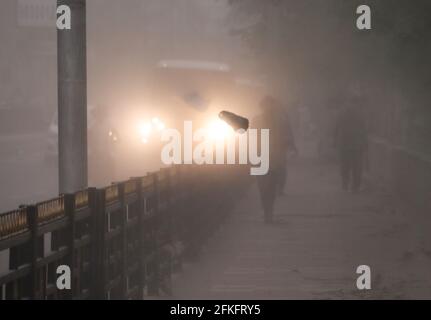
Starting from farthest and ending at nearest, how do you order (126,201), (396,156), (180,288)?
(396,156) → (180,288) → (126,201)

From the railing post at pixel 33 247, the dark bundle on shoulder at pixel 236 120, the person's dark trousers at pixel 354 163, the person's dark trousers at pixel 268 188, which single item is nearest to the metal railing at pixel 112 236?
the railing post at pixel 33 247

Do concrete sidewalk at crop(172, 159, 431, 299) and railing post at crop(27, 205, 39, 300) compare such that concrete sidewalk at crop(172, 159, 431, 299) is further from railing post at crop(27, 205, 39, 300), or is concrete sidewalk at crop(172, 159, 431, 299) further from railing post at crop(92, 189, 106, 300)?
railing post at crop(27, 205, 39, 300)

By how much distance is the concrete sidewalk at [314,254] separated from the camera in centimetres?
1340

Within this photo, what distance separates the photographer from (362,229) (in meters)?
20.4

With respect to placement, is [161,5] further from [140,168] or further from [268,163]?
[268,163]

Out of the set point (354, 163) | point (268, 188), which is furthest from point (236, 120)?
point (354, 163)

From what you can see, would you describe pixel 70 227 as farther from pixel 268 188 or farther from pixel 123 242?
pixel 268 188

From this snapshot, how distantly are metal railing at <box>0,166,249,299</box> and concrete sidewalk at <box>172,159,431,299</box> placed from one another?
0.50 m

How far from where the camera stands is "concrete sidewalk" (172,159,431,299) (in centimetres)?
Result: 1340

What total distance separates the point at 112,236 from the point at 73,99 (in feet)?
5.79

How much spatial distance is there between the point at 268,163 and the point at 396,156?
6.86 metres

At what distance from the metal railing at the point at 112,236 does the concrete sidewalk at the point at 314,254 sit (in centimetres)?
50

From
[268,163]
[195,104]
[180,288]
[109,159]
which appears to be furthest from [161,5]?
[180,288]

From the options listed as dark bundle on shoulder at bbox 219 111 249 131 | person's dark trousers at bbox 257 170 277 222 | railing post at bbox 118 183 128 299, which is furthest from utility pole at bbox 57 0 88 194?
person's dark trousers at bbox 257 170 277 222
